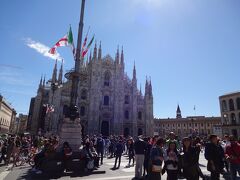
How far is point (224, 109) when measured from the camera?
40.8m

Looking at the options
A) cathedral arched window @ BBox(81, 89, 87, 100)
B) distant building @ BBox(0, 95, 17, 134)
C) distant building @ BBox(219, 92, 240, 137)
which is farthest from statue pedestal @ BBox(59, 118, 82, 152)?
distant building @ BBox(0, 95, 17, 134)

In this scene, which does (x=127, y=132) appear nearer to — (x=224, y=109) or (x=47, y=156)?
(x=224, y=109)

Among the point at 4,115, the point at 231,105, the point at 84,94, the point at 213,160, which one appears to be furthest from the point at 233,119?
the point at 4,115

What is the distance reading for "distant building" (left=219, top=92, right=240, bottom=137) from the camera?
37531 mm

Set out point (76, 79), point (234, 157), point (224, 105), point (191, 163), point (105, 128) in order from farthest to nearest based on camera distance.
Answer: point (224, 105) < point (105, 128) < point (76, 79) < point (234, 157) < point (191, 163)

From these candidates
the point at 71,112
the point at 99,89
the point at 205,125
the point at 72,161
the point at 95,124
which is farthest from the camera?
the point at 205,125

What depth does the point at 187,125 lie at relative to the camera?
64125 millimetres

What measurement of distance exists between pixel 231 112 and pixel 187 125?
2628 centimetres

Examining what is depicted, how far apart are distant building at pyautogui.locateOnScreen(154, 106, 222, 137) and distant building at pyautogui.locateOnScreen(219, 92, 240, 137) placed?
1816cm

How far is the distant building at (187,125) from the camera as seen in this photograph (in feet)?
202

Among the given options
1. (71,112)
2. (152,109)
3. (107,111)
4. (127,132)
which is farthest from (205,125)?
(71,112)

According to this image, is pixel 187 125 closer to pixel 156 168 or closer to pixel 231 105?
pixel 231 105

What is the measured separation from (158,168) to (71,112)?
27.3ft

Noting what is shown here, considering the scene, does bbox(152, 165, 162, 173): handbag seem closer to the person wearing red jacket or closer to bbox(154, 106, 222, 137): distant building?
the person wearing red jacket
